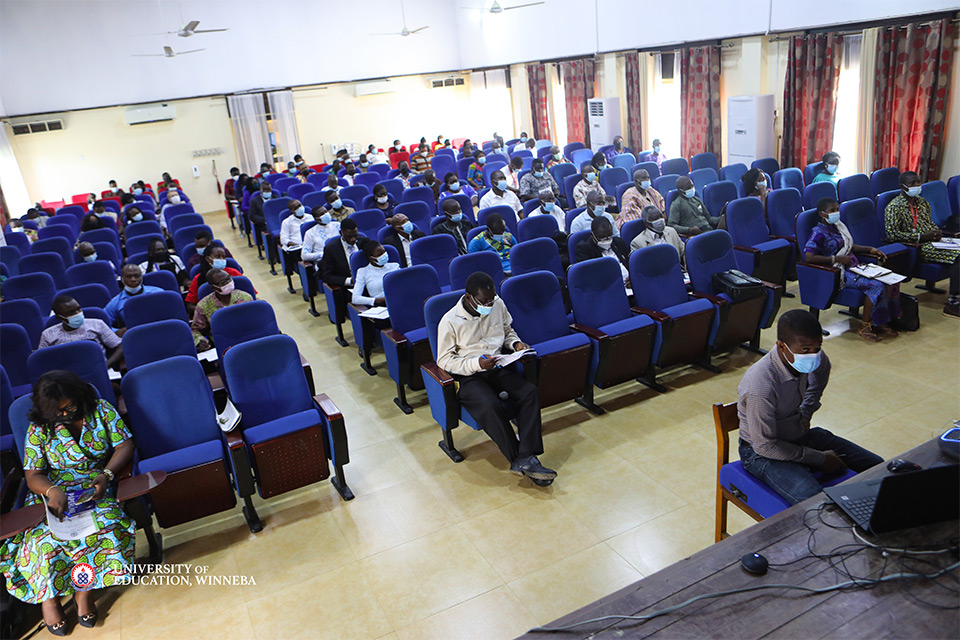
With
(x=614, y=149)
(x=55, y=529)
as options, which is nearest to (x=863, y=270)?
(x=55, y=529)

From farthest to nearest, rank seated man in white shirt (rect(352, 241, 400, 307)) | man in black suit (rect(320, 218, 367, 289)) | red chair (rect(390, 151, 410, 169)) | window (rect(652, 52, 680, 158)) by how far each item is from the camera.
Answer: red chair (rect(390, 151, 410, 169)), window (rect(652, 52, 680, 158)), man in black suit (rect(320, 218, 367, 289)), seated man in white shirt (rect(352, 241, 400, 307))

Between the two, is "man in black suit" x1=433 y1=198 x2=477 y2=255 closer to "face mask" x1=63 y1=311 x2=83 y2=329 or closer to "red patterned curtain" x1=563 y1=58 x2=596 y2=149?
"face mask" x1=63 y1=311 x2=83 y2=329

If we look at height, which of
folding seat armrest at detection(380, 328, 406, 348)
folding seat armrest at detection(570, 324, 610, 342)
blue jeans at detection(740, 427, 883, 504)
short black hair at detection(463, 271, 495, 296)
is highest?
short black hair at detection(463, 271, 495, 296)

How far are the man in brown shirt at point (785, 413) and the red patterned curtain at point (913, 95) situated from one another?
6786mm

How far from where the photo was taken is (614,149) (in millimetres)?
12641

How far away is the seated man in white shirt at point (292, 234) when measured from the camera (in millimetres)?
8305

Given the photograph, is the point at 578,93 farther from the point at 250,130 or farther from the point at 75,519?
the point at 75,519

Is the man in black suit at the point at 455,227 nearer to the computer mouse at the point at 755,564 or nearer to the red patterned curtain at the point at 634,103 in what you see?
the computer mouse at the point at 755,564

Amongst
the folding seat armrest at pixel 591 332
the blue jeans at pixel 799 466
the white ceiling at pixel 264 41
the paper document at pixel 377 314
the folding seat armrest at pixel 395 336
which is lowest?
the blue jeans at pixel 799 466

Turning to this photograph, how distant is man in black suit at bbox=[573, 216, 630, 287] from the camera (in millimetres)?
5895

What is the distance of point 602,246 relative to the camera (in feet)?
19.7

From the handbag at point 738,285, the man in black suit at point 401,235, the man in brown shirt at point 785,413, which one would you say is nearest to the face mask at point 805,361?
the man in brown shirt at point 785,413

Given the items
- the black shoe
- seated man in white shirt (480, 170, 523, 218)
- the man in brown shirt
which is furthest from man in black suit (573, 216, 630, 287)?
the man in brown shirt

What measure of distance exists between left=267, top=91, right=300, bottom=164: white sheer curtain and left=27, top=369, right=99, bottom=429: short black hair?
15.0 metres
